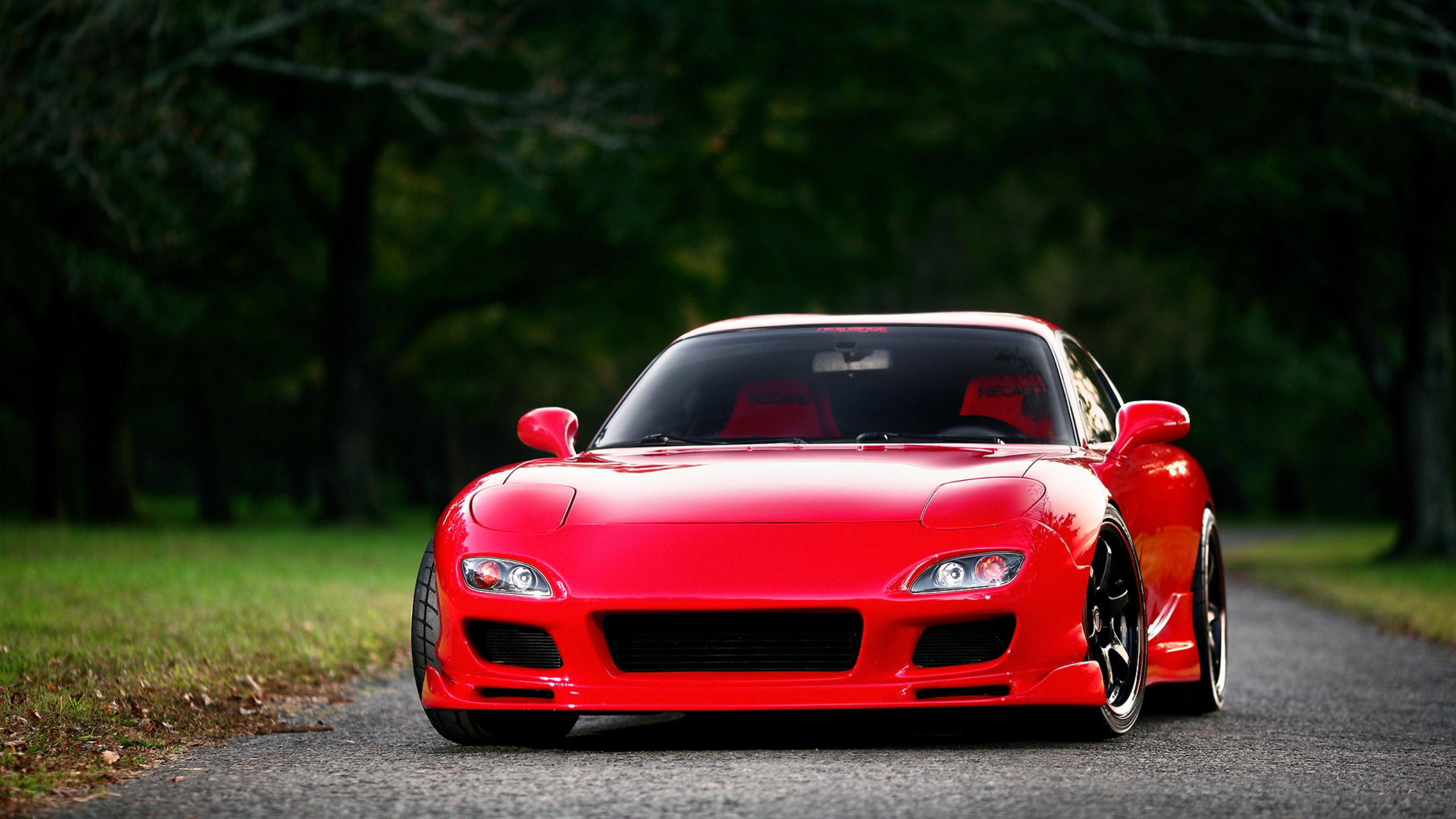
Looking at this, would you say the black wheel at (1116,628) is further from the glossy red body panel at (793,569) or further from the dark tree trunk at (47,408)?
the dark tree trunk at (47,408)

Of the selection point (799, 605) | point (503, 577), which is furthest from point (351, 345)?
point (799, 605)

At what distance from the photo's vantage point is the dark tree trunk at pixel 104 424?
93.4 ft

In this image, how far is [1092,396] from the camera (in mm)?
7438

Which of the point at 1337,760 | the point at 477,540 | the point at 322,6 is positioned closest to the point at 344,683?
the point at 477,540

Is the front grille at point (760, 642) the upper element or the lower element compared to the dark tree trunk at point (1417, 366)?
upper

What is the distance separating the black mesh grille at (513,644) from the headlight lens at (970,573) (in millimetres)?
1117

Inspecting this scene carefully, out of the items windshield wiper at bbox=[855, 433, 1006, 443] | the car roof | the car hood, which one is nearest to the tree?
the car roof

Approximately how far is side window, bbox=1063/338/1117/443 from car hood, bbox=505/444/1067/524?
2.19 feet

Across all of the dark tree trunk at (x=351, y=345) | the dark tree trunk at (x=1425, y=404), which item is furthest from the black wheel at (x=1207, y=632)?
the dark tree trunk at (x=351, y=345)

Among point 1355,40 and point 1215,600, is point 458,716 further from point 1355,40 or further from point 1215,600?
point 1355,40

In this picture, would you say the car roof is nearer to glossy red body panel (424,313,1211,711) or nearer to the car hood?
the car hood

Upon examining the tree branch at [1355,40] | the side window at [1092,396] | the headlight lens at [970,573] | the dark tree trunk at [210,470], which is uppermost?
the tree branch at [1355,40]

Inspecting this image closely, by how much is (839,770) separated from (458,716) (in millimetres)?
1319

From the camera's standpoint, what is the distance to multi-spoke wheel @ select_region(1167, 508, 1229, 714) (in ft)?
23.8
